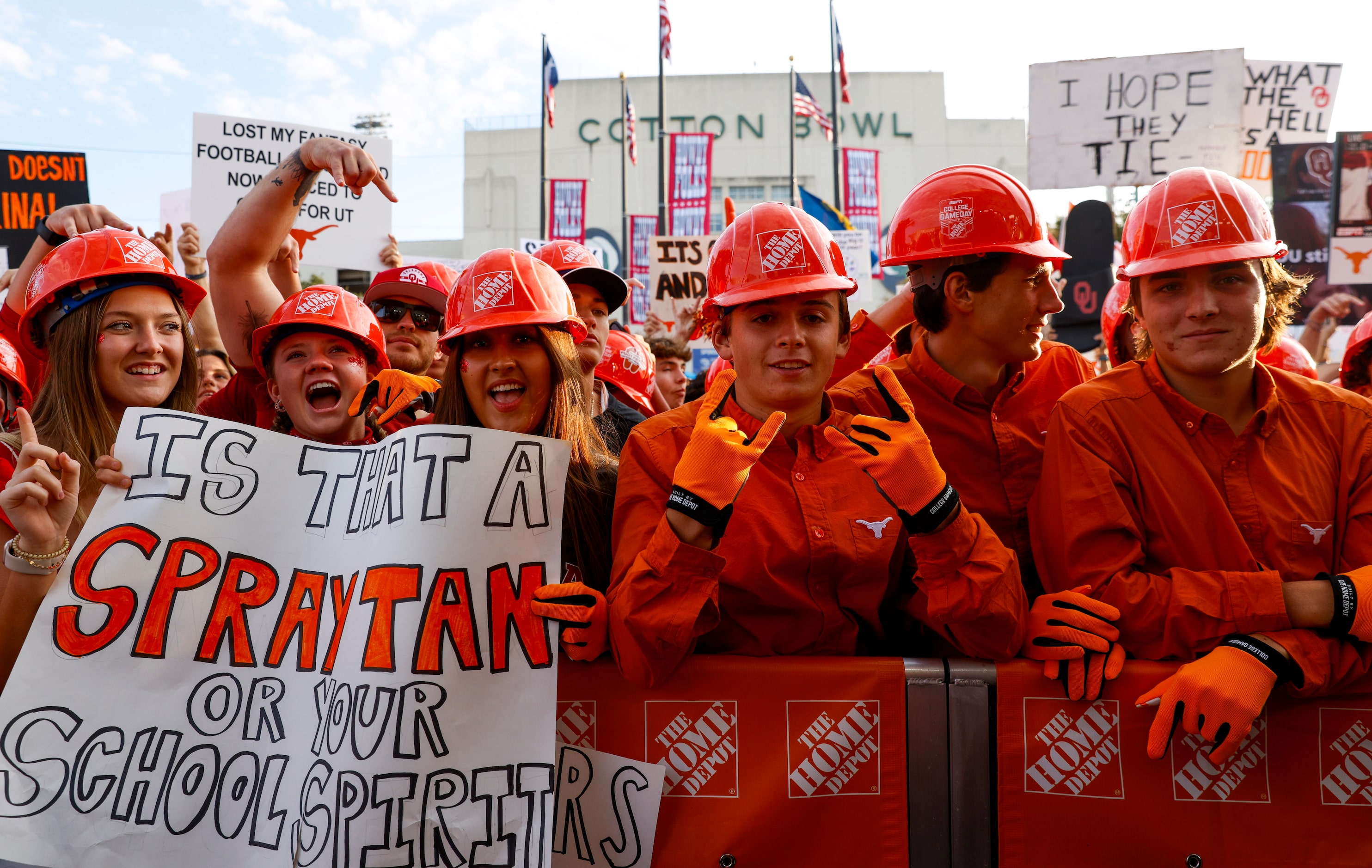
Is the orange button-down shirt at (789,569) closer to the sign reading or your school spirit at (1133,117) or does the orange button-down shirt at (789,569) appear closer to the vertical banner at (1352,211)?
the sign reading or your school spirit at (1133,117)

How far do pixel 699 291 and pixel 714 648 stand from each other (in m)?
8.40

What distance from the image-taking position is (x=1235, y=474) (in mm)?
2740

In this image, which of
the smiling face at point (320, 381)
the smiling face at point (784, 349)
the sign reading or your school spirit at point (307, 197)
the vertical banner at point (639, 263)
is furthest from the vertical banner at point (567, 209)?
the smiling face at point (784, 349)

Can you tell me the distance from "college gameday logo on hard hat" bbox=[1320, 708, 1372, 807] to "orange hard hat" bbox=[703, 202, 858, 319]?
168cm

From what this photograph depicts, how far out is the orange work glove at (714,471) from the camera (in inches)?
97.4

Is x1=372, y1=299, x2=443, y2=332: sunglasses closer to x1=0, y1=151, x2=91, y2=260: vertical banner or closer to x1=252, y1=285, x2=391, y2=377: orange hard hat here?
x1=252, y1=285, x2=391, y2=377: orange hard hat

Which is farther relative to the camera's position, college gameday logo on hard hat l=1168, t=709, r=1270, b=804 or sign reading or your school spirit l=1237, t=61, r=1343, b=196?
sign reading or your school spirit l=1237, t=61, r=1343, b=196

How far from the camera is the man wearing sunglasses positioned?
207 inches

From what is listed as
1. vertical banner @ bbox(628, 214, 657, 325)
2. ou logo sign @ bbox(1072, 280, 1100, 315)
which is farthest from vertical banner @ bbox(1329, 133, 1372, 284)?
vertical banner @ bbox(628, 214, 657, 325)

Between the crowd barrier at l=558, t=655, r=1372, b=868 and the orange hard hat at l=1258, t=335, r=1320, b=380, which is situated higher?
the orange hard hat at l=1258, t=335, r=1320, b=380

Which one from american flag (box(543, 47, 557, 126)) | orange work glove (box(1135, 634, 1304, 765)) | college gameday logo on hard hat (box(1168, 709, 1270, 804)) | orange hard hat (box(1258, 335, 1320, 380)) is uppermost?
american flag (box(543, 47, 557, 126))

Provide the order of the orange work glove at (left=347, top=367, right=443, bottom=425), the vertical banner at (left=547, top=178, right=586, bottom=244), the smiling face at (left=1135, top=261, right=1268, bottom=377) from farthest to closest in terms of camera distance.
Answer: the vertical banner at (left=547, top=178, right=586, bottom=244) → the orange work glove at (left=347, top=367, right=443, bottom=425) → the smiling face at (left=1135, top=261, right=1268, bottom=377)

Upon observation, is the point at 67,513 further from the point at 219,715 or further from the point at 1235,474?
the point at 1235,474

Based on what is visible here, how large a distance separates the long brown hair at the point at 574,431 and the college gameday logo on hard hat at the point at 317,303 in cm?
88
